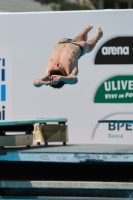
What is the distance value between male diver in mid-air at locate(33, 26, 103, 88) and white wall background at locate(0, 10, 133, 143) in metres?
0.06

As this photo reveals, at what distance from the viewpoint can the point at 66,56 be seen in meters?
5.64

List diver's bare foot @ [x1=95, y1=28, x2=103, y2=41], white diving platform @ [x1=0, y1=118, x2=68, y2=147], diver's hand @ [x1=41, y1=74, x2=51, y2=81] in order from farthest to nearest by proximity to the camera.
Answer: diver's bare foot @ [x1=95, y1=28, x2=103, y2=41] < diver's hand @ [x1=41, y1=74, x2=51, y2=81] < white diving platform @ [x1=0, y1=118, x2=68, y2=147]

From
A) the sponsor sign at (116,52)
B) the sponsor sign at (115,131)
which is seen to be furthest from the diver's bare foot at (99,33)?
the sponsor sign at (115,131)

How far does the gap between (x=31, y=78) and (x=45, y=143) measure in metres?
0.84

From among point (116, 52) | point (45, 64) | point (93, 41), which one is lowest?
point (45, 64)

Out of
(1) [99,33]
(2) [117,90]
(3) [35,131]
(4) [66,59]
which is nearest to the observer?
(3) [35,131]

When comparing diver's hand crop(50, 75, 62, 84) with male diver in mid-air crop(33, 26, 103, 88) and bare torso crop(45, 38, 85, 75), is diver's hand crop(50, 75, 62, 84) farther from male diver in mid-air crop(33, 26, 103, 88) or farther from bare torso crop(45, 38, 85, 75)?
bare torso crop(45, 38, 85, 75)

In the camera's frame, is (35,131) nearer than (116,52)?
Yes

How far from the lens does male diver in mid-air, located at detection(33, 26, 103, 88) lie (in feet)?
17.9

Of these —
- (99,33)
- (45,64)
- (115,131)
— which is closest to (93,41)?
(99,33)

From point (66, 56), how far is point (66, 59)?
0.05 m

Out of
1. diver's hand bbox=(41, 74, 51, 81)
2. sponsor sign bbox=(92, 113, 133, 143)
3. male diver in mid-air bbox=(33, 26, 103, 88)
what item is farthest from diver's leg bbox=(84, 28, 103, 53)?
sponsor sign bbox=(92, 113, 133, 143)

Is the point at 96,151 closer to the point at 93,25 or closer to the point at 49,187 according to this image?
the point at 49,187

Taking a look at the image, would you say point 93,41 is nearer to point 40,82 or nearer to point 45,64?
point 45,64
